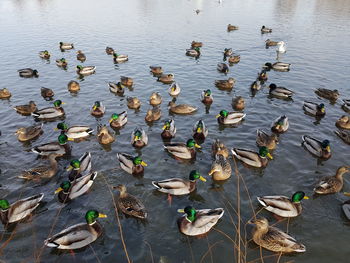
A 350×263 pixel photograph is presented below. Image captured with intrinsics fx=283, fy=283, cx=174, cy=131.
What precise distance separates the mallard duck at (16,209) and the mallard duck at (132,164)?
3.74 m

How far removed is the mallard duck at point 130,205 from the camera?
33.0ft

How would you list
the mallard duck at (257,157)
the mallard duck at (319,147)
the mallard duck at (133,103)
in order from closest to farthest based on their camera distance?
the mallard duck at (257,157) < the mallard duck at (319,147) < the mallard duck at (133,103)

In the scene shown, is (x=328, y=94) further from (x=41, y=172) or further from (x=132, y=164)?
(x=41, y=172)

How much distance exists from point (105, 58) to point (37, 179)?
63.5ft

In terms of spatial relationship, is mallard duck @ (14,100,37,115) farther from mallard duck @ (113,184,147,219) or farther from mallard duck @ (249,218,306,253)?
mallard duck @ (249,218,306,253)

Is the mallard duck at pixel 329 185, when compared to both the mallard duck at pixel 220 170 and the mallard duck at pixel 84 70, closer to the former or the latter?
the mallard duck at pixel 220 170

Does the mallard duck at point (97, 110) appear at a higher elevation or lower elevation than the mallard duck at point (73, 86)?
lower

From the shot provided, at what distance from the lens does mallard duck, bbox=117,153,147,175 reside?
12.0m

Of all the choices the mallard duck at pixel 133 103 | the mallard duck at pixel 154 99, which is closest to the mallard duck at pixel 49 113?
the mallard duck at pixel 133 103

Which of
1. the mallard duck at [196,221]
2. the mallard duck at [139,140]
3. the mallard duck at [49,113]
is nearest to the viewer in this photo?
the mallard duck at [196,221]

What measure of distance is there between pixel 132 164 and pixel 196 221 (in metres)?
4.06

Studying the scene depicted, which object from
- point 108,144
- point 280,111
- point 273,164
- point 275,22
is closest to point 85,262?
point 108,144

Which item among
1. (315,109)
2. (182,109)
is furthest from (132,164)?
(315,109)

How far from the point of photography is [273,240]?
8.93 m
